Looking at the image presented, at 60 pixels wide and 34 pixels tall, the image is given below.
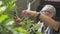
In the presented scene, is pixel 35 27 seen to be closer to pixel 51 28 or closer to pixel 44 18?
pixel 44 18

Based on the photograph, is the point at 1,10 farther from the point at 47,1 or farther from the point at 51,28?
the point at 47,1

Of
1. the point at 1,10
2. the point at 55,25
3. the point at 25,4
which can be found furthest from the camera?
the point at 25,4

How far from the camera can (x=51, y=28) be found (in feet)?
7.15

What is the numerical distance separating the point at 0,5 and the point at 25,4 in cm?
198

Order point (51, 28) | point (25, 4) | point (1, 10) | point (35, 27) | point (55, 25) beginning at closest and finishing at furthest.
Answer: point (1, 10) → point (35, 27) → point (55, 25) → point (51, 28) → point (25, 4)

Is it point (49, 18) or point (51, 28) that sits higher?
point (49, 18)

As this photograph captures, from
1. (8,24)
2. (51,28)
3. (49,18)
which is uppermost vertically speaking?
(8,24)

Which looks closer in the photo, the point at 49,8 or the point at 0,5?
the point at 0,5

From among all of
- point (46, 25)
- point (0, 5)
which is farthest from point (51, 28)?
point (0, 5)

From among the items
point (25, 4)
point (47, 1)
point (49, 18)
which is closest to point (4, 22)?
point (49, 18)

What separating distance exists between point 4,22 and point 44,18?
153 centimetres

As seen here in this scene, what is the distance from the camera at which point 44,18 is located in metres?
1.99

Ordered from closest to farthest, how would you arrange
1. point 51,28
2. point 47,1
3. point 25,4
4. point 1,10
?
point 1,10
point 51,28
point 25,4
point 47,1

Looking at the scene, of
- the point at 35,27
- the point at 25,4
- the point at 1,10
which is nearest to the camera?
the point at 1,10
